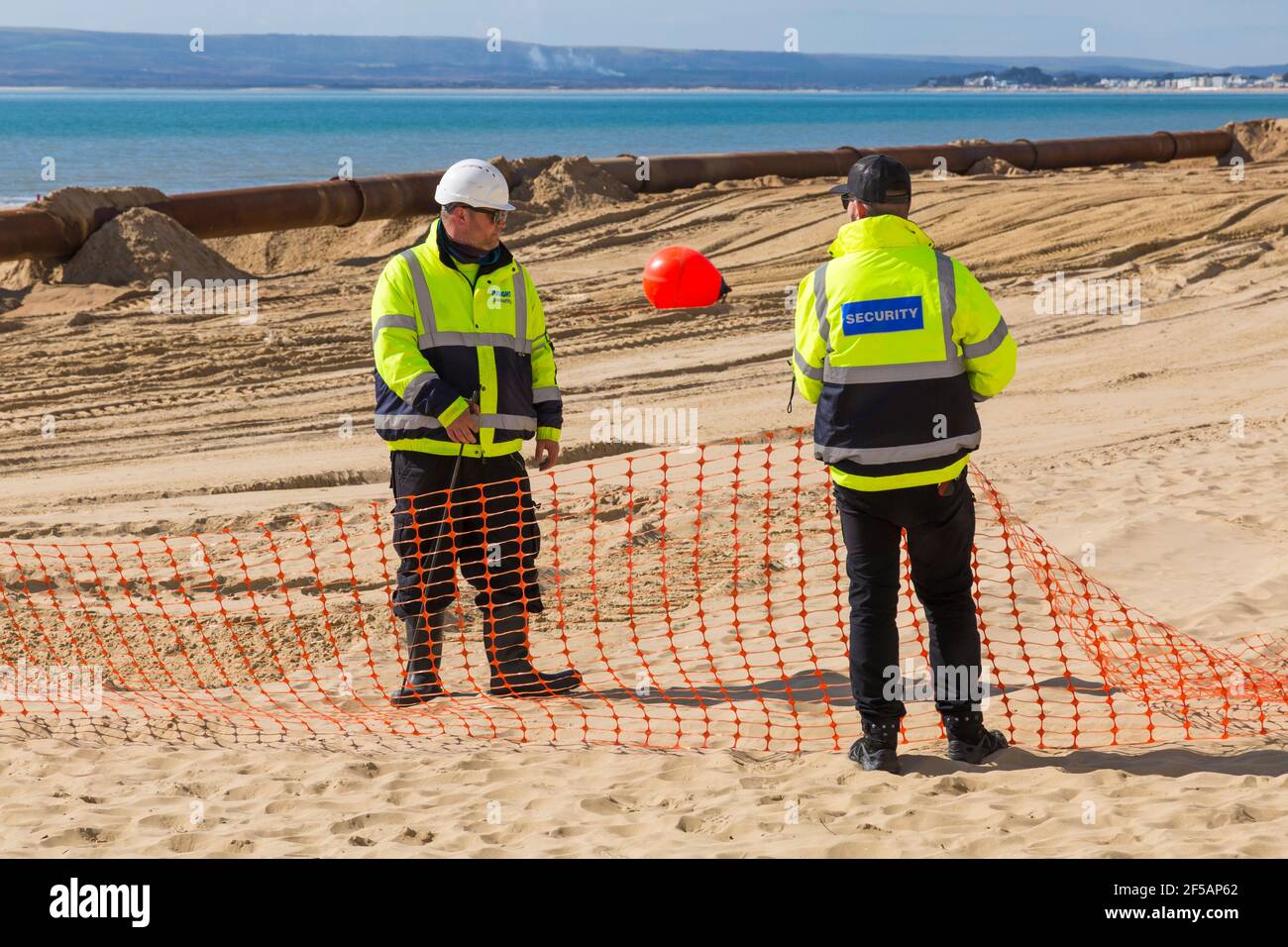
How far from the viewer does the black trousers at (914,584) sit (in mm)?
4383

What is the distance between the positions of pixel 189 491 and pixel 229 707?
337 cm

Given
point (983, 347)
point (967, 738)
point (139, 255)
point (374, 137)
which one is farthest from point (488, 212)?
point (374, 137)

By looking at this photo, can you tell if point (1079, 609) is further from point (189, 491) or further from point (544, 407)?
point (189, 491)

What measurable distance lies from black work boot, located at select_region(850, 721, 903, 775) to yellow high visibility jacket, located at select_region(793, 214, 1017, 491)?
2.85 ft

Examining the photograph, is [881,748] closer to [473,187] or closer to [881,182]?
[881,182]

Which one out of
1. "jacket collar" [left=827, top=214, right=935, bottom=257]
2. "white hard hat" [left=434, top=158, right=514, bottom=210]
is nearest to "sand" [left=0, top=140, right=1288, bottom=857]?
"jacket collar" [left=827, top=214, right=935, bottom=257]

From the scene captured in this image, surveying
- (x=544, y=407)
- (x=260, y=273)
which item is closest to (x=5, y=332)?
(x=260, y=273)

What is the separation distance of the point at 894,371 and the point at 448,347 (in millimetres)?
1727

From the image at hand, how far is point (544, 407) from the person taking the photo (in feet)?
17.9

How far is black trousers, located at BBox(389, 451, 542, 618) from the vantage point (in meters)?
5.29

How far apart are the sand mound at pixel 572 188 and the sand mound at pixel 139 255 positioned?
→ 5451mm
